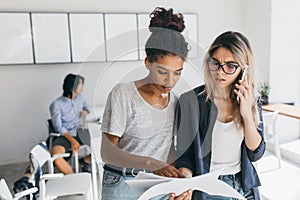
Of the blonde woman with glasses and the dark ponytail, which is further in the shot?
the blonde woman with glasses

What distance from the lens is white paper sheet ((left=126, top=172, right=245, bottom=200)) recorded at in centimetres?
84

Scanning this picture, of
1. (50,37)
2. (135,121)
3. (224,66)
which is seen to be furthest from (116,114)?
(50,37)

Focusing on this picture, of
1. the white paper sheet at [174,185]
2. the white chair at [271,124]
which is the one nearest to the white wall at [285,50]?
the white chair at [271,124]

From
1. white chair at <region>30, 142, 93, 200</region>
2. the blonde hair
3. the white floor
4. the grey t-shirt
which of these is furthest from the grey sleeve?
the white floor

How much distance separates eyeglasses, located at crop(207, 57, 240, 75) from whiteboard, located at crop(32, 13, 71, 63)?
3108 millimetres

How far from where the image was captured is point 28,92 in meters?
3.71

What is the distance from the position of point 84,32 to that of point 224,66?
124 inches

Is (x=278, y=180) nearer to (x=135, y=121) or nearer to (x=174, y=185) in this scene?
(x=174, y=185)

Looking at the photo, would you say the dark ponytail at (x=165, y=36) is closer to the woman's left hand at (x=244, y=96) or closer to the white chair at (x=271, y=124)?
the woman's left hand at (x=244, y=96)

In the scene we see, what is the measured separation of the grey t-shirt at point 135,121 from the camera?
32.3 inches

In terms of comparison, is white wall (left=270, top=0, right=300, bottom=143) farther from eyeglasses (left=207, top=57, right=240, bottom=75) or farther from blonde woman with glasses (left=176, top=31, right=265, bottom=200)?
eyeglasses (left=207, top=57, right=240, bottom=75)

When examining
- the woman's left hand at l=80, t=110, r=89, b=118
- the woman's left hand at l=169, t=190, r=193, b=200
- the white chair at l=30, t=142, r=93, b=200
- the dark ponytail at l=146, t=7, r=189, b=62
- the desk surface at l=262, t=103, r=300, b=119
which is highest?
the dark ponytail at l=146, t=7, r=189, b=62

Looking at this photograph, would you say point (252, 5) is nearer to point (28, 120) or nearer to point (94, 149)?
point (28, 120)

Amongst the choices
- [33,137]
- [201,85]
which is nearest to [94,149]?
[201,85]
